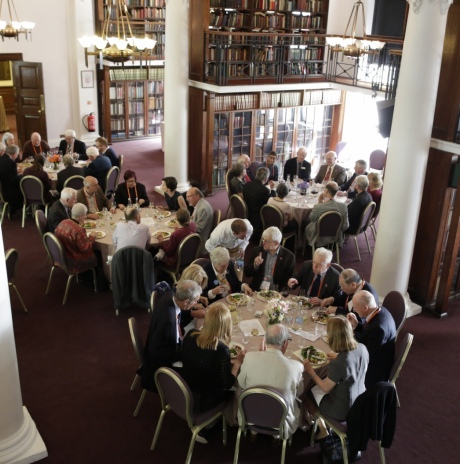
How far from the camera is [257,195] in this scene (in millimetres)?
9531

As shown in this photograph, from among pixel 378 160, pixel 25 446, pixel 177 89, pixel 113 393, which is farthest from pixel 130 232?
pixel 378 160

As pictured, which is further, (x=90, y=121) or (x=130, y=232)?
(x=90, y=121)

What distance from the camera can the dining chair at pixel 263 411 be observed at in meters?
4.51

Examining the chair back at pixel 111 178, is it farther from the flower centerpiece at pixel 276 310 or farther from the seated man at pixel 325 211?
the flower centerpiece at pixel 276 310

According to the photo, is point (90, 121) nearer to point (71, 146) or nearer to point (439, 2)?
point (71, 146)

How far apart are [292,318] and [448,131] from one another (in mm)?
3492

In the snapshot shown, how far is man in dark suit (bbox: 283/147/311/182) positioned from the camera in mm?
11289

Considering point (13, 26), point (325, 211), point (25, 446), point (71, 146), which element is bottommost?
point (25, 446)

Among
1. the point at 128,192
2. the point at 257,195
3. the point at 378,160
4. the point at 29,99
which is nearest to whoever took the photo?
the point at 128,192

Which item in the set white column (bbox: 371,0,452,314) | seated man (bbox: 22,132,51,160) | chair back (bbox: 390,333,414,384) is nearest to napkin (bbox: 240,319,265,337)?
chair back (bbox: 390,333,414,384)

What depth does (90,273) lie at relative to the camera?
8.33 meters

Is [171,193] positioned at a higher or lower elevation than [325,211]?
higher

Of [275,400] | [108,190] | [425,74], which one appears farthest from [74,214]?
[425,74]

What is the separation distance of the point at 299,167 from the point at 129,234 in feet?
16.5
